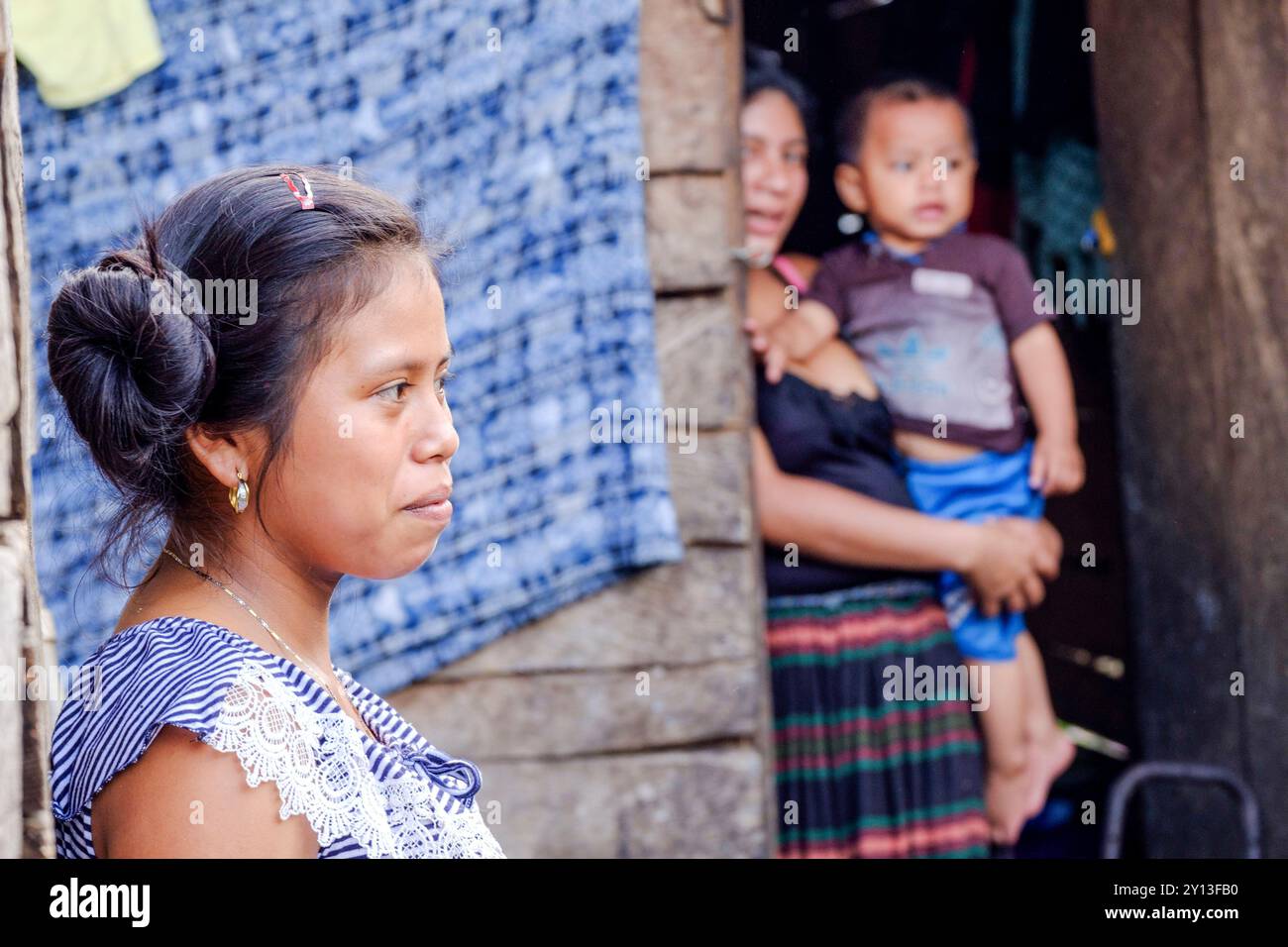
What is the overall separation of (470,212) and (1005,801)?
1832 mm

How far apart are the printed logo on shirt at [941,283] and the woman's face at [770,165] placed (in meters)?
0.34

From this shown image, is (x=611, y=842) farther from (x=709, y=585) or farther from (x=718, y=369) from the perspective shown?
(x=718, y=369)

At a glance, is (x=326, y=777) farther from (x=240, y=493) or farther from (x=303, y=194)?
(x=303, y=194)

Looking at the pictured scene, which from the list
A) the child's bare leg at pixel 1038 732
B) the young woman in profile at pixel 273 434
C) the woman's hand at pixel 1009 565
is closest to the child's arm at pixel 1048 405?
the woman's hand at pixel 1009 565

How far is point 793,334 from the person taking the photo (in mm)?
3084

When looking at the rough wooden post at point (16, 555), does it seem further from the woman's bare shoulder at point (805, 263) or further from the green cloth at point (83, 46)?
the woman's bare shoulder at point (805, 263)

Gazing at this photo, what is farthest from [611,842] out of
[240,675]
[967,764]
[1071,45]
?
[1071,45]

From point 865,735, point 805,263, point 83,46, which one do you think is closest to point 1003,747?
point 865,735

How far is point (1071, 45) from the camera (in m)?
3.38

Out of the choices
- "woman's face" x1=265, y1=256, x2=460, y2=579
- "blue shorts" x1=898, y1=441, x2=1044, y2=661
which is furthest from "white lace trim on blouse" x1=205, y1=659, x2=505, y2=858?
"blue shorts" x1=898, y1=441, x2=1044, y2=661

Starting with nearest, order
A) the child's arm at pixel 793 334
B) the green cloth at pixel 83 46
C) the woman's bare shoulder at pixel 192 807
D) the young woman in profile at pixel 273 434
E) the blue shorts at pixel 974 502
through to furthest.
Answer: the woman's bare shoulder at pixel 192 807
the young woman in profile at pixel 273 434
the green cloth at pixel 83 46
the child's arm at pixel 793 334
the blue shorts at pixel 974 502

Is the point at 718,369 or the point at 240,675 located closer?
the point at 240,675

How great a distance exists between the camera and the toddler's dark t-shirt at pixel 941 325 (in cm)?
314
